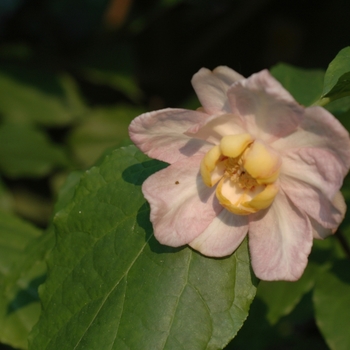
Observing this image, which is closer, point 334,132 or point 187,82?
point 334,132

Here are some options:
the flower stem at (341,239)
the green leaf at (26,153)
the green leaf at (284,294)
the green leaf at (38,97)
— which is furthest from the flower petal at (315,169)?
the green leaf at (38,97)

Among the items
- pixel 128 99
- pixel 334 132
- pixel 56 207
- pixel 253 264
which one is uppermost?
pixel 334 132

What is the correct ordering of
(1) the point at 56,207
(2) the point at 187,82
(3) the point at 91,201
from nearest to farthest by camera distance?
(3) the point at 91,201 < (1) the point at 56,207 < (2) the point at 187,82

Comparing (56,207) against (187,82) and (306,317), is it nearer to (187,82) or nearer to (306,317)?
(306,317)

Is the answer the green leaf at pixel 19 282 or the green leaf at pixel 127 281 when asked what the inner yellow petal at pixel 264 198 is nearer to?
the green leaf at pixel 127 281

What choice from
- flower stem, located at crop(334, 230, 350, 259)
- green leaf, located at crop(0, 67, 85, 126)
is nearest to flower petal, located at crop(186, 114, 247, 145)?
flower stem, located at crop(334, 230, 350, 259)

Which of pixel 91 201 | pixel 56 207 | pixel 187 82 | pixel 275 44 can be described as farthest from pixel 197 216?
pixel 275 44
